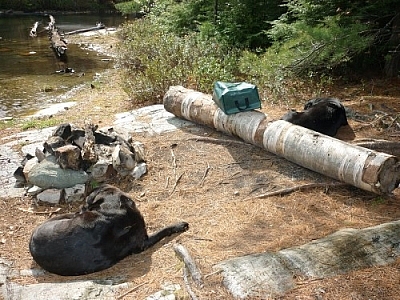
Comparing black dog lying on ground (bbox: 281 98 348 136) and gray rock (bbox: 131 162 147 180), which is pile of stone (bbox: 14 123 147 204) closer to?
gray rock (bbox: 131 162 147 180)

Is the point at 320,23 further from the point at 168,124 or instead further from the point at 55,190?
the point at 55,190

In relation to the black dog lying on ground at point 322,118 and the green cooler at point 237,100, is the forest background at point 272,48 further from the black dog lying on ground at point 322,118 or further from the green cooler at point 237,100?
the green cooler at point 237,100

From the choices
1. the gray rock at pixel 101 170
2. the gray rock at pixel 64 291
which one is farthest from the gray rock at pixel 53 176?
the gray rock at pixel 64 291

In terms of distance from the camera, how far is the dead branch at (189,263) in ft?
12.3

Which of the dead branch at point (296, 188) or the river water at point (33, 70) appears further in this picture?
the river water at point (33, 70)

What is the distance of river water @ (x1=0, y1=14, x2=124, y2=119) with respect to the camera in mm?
12680

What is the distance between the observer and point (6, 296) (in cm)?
397

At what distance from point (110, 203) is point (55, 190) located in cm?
145

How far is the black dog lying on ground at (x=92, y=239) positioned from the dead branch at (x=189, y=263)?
21.1 inches

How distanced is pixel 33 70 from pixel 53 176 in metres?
11.9

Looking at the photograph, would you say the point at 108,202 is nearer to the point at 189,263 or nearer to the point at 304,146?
the point at 189,263

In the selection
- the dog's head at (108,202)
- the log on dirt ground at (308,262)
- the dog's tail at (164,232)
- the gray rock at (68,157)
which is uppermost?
the gray rock at (68,157)

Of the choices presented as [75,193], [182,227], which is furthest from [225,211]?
[75,193]

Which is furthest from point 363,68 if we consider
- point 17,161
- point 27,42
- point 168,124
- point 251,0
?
point 27,42
